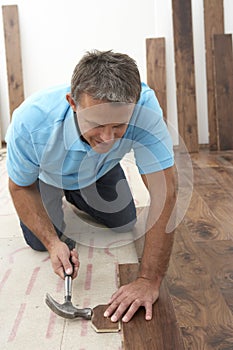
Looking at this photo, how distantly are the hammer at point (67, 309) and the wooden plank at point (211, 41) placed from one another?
3.21 m

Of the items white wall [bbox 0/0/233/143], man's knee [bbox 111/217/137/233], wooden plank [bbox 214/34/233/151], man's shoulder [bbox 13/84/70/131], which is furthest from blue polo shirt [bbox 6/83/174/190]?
white wall [bbox 0/0/233/143]

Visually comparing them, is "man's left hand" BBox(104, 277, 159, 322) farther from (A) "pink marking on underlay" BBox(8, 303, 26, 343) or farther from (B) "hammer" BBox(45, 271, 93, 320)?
(A) "pink marking on underlay" BBox(8, 303, 26, 343)

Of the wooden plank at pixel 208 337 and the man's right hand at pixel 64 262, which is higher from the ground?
the man's right hand at pixel 64 262

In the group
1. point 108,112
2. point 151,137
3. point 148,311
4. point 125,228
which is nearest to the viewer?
point 108,112

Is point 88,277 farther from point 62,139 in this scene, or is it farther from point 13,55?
point 13,55

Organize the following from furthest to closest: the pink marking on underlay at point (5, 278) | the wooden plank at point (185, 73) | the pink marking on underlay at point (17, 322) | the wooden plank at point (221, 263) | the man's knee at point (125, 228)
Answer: the wooden plank at point (185, 73) → the man's knee at point (125, 228) → the pink marking on underlay at point (5, 278) → the wooden plank at point (221, 263) → the pink marking on underlay at point (17, 322)

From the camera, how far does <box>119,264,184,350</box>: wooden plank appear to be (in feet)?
4.34

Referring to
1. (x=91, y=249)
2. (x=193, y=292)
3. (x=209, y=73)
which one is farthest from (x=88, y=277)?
(x=209, y=73)

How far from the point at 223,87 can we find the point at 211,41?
42 cm

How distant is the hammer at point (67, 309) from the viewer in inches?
58.4

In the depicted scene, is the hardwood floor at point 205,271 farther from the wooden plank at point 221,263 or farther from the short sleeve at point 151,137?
the short sleeve at point 151,137

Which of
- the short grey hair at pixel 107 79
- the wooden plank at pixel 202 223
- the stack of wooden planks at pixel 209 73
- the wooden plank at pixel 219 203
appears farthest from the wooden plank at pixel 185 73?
the short grey hair at pixel 107 79

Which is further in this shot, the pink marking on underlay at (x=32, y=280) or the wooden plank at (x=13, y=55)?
the wooden plank at (x=13, y=55)

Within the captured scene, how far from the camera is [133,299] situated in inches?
58.4
